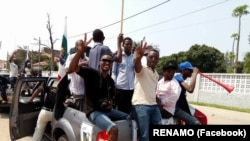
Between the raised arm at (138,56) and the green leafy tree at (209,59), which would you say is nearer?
the raised arm at (138,56)

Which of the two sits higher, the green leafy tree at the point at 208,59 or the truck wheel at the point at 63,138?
the green leafy tree at the point at 208,59

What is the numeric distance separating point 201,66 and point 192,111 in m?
44.2

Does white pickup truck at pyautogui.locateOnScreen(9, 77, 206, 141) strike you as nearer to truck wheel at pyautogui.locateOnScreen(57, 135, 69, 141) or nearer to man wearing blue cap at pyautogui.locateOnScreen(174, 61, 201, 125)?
truck wheel at pyautogui.locateOnScreen(57, 135, 69, 141)

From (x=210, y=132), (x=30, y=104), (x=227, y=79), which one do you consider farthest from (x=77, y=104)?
(x=227, y=79)

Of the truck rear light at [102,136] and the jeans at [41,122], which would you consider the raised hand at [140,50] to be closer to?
the truck rear light at [102,136]

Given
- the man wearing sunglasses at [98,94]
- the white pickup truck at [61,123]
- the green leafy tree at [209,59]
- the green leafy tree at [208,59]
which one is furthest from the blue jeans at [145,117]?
the green leafy tree at [209,59]

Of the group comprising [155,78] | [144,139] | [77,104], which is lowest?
[144,139]

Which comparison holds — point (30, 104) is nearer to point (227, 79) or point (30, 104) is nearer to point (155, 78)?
point (155, 78)

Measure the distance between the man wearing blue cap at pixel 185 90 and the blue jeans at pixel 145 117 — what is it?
0.69 metres

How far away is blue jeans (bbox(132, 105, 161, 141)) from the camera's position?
3.51 meters

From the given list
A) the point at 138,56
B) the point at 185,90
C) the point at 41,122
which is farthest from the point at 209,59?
the point at 138,56

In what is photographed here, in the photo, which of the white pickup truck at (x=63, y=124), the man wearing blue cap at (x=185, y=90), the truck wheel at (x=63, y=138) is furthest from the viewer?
the man wearing blue cap at (x=185, y=90)

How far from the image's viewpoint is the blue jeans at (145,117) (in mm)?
3510

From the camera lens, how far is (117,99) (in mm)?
4387
